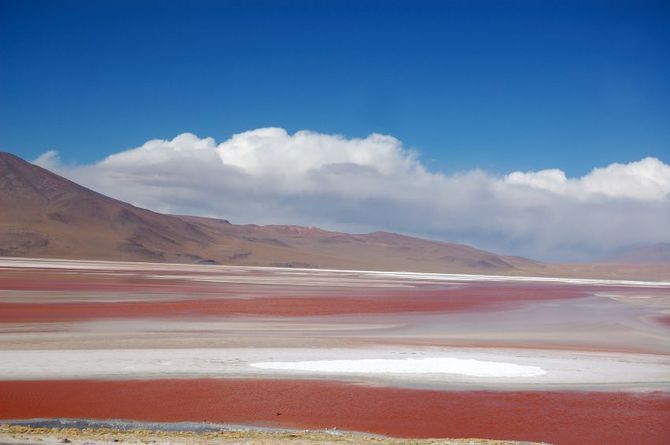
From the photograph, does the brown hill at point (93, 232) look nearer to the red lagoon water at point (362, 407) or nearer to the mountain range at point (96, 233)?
the mountain range at point (96, 233)

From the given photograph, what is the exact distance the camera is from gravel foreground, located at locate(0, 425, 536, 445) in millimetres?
10711

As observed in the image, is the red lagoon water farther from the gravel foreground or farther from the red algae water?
the gravel foreground

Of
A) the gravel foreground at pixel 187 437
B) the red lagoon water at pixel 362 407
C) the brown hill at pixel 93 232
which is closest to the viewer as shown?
the gravel foreground at pixel 187 437

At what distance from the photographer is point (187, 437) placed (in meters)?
11.2

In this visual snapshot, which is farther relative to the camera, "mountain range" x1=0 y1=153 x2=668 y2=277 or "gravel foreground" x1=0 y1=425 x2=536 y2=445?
"mountain range" x1=0 y1=153 x2=668 y2=277

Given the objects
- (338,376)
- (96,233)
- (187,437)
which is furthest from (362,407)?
(96,233)

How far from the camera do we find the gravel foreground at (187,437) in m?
10.7

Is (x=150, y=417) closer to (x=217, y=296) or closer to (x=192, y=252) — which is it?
(x=217, y=296)

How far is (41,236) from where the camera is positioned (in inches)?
5128

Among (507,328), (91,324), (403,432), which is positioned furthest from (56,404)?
(507,328)

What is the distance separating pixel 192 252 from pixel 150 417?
489ft

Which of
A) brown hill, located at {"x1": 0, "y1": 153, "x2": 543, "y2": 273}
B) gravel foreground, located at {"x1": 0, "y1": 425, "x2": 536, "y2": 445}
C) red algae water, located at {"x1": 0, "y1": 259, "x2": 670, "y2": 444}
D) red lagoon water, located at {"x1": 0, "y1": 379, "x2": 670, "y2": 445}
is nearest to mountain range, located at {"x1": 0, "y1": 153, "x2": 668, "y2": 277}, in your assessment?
brown hill, located at {"x1": 0, "y1": 153, "x2": 543, "y2": 273}

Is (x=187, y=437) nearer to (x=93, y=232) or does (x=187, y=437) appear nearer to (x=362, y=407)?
(x=362, y=407)

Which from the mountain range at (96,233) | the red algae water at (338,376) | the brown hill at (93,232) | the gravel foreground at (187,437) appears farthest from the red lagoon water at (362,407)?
the brown hill at (93,232)
